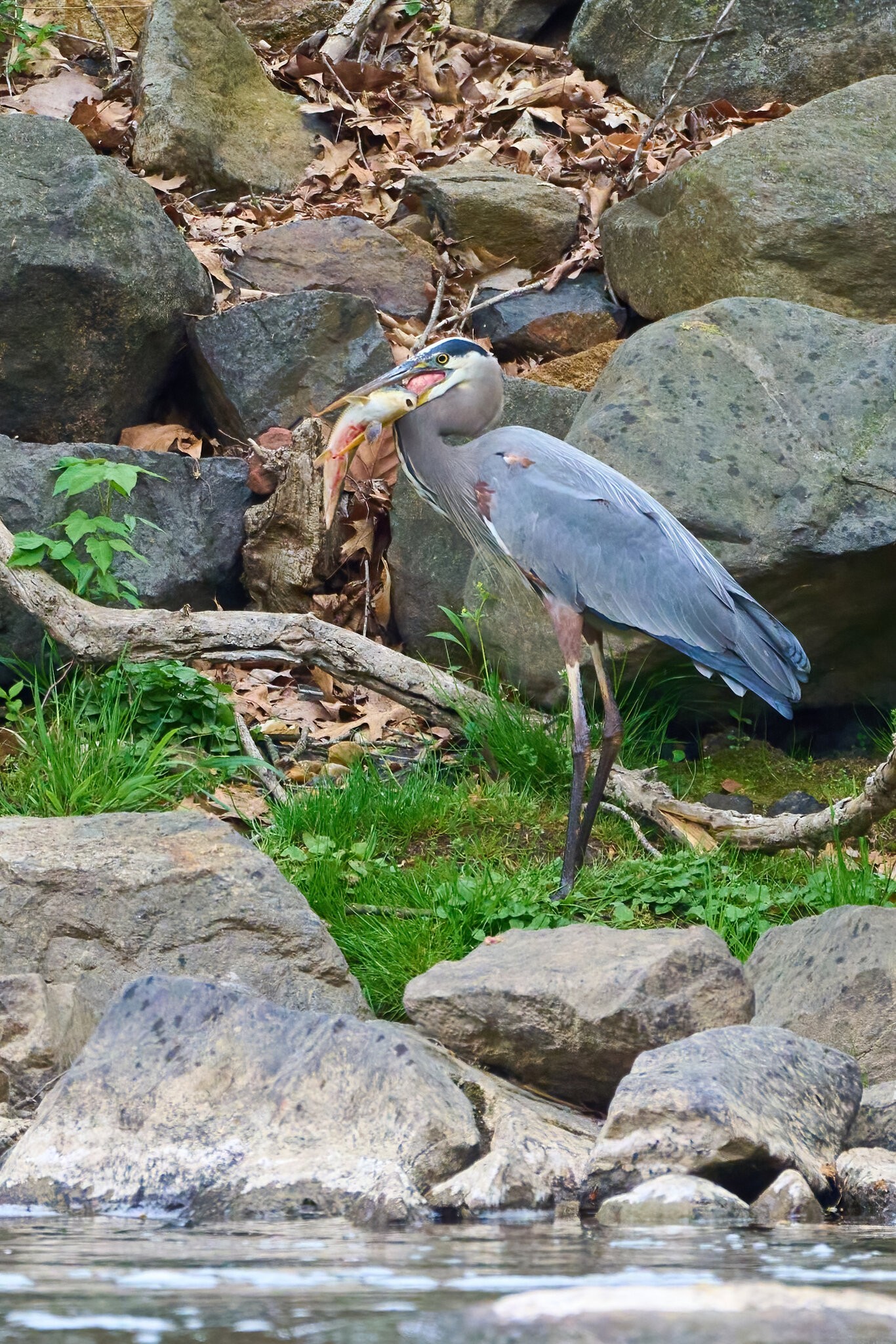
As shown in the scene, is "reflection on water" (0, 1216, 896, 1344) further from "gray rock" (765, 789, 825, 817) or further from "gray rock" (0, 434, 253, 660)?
"gray rock" (0, 434, 253, 660)

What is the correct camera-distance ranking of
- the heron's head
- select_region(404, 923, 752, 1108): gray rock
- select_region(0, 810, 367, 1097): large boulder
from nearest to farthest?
select_region(404, 923, 752, 1108): gray rock, select_region(0, 810, 367, 1097): large boulder, the heron's head

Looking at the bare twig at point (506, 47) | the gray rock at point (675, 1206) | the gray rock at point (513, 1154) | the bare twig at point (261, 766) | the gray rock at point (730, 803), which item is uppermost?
the bare twig at point (506, 47)

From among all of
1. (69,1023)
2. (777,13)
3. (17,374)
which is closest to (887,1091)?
(69,1023)

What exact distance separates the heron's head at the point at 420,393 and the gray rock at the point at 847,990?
250 cm

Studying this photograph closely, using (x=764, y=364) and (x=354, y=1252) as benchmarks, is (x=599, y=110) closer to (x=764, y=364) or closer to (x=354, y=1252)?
(x=764, y=364)

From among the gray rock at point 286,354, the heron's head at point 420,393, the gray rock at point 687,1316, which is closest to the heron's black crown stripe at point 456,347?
the heron's head at point 420,393

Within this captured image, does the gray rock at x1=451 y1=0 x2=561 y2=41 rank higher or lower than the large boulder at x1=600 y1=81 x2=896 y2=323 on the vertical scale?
higher

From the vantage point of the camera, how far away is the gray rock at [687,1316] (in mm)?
1766

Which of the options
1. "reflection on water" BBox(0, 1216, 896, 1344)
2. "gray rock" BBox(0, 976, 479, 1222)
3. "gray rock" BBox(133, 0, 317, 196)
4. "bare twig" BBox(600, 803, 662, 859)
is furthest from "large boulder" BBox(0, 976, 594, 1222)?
"gray rock" BBox(133, 0, 317, 196)

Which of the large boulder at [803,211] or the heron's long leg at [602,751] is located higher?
the large boulder at [803,211]

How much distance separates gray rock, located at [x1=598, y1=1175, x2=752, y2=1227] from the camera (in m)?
2.72

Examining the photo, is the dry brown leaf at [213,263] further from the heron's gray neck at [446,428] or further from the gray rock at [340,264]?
the heron's gray neck at [446,428]

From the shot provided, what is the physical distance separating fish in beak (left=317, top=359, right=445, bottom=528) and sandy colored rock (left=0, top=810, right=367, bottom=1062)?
1.92 meters

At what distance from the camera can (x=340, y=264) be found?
7.81 m
